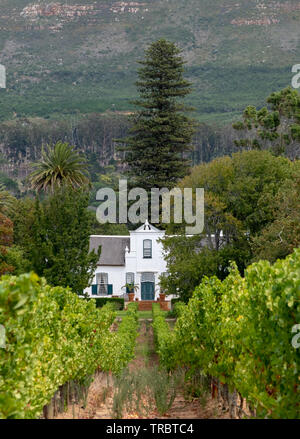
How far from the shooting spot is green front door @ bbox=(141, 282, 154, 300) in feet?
188

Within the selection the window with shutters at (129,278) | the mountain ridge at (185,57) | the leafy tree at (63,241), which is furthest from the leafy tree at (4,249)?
the mountain ridge at (185,57)

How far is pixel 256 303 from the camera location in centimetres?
1066

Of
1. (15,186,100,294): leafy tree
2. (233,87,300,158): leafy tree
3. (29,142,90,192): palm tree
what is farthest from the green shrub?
(233,87,300,158): leafy tree

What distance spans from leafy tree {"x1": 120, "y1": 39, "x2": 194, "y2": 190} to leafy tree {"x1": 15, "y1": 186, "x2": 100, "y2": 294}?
27005 mm

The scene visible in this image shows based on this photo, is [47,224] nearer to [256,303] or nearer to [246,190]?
[246,190]

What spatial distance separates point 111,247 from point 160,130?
13671 millimetres

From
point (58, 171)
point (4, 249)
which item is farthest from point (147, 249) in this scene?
point (4, 249)

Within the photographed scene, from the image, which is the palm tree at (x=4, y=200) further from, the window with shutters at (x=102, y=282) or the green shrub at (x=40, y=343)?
the green shrub at (x=40, y=343)

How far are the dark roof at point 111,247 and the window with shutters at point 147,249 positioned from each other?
1.96m

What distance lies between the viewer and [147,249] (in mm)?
57281

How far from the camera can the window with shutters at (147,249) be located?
2251 inches

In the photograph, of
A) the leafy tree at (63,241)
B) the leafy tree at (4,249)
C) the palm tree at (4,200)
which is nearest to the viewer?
the leafy tree at (63,241)

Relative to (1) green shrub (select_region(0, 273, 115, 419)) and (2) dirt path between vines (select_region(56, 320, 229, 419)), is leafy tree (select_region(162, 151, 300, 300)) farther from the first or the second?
(2) dirt path between vines (select_region(56, 320, 229, 419))
